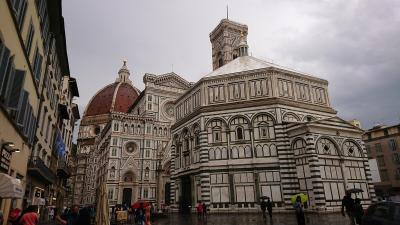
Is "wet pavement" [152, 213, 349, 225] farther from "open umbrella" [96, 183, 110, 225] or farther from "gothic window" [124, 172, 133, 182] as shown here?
"gothic window" [124, 172, 133, 182]

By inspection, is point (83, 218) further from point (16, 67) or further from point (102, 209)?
point (16, 67)

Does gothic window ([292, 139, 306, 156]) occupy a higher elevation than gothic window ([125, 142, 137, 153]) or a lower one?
lower

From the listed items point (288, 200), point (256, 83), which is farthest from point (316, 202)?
point (256, 83)

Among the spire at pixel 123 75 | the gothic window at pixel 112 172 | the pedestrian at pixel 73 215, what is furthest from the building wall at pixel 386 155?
the spire at pixel 123 75

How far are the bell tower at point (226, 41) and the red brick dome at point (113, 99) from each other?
121 feet

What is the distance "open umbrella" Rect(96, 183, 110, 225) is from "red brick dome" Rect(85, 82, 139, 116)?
7966 cm

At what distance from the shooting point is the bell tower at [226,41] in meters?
64.8

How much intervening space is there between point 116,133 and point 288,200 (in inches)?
1360

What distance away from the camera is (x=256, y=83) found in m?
30.0

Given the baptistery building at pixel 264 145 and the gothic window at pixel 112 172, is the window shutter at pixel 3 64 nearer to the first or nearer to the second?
the baptistery building at pixel 264 145

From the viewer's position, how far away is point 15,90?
10.6m

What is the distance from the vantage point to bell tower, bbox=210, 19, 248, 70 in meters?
64.8

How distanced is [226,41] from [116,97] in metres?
45.4

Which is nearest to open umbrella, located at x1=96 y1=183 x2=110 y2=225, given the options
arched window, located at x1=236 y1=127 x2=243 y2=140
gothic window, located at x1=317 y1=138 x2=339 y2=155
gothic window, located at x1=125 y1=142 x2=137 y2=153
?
arched window, located at x1=236 y1=127 x2=243 y2=140
